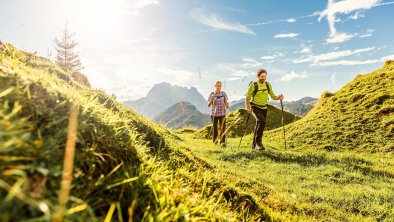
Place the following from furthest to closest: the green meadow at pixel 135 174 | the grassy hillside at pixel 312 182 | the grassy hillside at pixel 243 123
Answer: the grassy hillside at pixel 243 123 < the grassy hillside at pixel 312 182 < the green meadow at pixel 135 174

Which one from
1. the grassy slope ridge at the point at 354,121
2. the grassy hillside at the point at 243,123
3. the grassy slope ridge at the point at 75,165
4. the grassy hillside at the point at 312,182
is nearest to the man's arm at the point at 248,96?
the grassy hillside at the point at 312,182

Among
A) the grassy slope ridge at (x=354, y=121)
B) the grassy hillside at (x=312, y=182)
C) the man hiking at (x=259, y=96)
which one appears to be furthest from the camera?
the grassy slope ridge at (x=354, y=121)

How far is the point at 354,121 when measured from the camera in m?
21.4

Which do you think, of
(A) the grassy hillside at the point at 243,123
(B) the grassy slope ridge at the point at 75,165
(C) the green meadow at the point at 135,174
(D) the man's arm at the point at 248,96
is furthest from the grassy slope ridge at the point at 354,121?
(B) the grassy slope ridge at the point at 75,165

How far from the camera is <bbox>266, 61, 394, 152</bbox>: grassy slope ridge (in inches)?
757

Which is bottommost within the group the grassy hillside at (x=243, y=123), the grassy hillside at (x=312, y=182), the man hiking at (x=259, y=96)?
the grassy hillside at (x=312, y=182)

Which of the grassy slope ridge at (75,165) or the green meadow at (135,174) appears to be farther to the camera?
the green meadow at (135,174)

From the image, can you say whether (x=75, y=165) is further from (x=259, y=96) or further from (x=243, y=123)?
(x=243, y=123)

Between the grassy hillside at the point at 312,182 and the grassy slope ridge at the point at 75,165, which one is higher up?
the grassy slope ridge at the point at 75,165

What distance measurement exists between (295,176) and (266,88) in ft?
18.1

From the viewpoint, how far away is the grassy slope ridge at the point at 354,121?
63.1 ft

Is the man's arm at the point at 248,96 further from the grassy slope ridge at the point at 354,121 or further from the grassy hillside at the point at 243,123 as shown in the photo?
the grassy hillside at the point at 243,123

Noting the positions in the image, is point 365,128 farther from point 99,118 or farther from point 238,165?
point 99,118

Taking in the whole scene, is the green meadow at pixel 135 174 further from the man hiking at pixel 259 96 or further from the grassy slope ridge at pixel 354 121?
the grassy slope ridge at pixel 354 121
